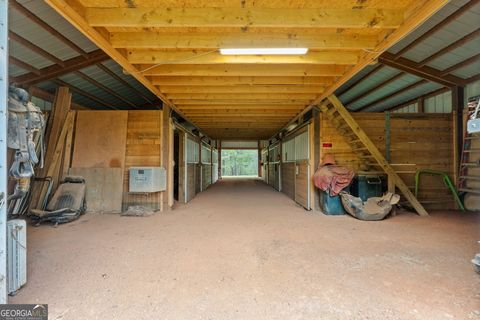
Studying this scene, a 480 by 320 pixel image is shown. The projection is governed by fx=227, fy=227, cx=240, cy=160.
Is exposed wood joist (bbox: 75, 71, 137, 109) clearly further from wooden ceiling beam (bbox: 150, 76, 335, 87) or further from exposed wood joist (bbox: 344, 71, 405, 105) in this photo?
exposed wood joist (bbox: 344, 71, 405, 105)

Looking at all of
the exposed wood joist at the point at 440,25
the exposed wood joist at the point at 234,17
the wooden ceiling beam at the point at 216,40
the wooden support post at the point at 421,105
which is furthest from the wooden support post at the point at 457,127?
the exposed wood joist at the point at 234,17

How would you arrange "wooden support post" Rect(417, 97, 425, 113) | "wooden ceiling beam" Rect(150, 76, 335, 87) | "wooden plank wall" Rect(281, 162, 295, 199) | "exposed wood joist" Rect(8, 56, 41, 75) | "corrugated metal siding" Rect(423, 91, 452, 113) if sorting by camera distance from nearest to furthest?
"wooden ceiling beam" Rect(150, 76, 335, 87)
"exposed wood joist" Rect(8, 56, 41, 75)
"corrugated metal siding" Rect(423, 91, 452, 113)
"wooden support post" Rect(417, 97, 425, 113)
"wooden plank wall" Rect(281, 162, 295, 199)

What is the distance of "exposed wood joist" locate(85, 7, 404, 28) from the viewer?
2.37 m

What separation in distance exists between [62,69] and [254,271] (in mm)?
5449

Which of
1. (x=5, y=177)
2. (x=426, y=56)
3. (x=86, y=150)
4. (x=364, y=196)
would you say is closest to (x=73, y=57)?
(x=86, y=150)

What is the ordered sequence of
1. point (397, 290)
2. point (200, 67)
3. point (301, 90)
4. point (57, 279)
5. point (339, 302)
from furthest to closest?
point (301, 90)
point (200, 67)
point (57, 279)
point (397, 290)
point (339, 302)

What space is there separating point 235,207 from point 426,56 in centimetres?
528

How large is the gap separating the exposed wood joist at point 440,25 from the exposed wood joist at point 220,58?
1.89 meters

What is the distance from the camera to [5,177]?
163 cm

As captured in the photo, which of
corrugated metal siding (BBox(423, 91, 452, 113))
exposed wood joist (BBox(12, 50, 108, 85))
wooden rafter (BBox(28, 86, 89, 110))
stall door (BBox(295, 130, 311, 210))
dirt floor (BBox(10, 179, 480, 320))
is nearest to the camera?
dirt floor (BBox(10, 179, 480, 320))

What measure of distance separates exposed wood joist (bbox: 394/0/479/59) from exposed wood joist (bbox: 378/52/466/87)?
0.61ft

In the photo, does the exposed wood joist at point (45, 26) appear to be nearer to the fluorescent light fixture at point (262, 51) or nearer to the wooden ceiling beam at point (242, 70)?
the wooden ceiling beam at point (242, 70)

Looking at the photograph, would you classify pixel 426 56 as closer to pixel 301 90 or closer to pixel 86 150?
pixel 301 90

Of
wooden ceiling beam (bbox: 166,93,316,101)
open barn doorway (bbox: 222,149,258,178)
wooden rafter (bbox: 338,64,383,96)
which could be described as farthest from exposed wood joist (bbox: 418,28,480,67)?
open barn doorway (bbox: 222,149,258,178)
